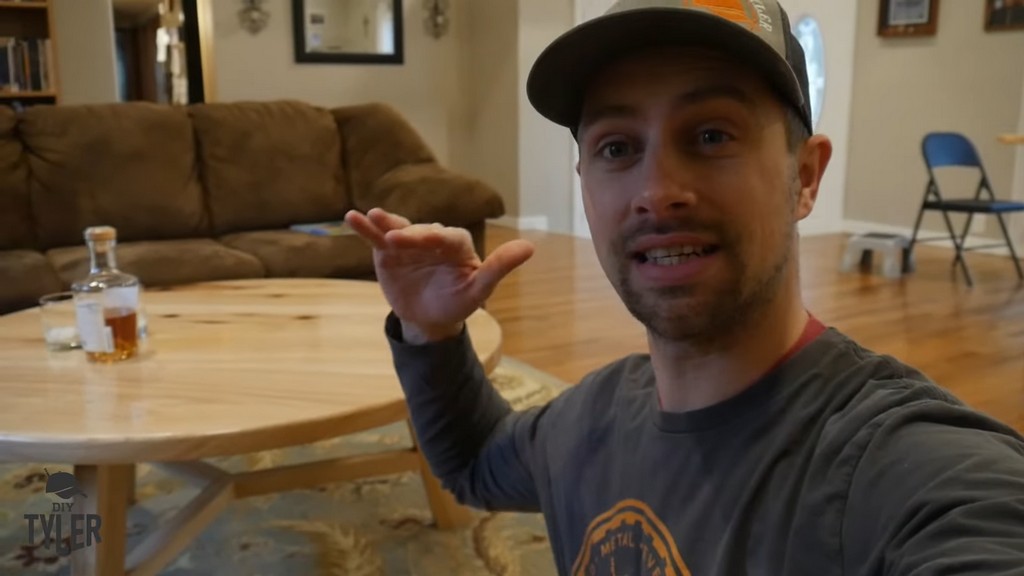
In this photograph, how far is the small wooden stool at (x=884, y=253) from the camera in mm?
4652

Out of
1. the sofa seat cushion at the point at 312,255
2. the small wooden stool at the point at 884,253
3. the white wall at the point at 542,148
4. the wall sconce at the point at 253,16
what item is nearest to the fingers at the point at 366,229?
the sofa seat cushion at the point at 312,255

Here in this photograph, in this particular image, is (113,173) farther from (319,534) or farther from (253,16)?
(253,16)

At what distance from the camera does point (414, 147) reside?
12.3ft

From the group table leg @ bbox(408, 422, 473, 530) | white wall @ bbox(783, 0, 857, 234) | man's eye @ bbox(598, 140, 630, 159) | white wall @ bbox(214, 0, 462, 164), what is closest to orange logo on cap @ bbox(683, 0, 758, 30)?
man's eye @ bbox(598, 140, 630, 159)

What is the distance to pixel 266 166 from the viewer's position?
354 cm

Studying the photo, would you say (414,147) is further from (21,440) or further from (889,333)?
(21,440)

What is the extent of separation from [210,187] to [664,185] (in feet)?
10.4

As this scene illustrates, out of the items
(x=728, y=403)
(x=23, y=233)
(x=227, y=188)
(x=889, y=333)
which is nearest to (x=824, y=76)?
(x=889, y=333)

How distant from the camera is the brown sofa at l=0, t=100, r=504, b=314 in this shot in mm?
3033

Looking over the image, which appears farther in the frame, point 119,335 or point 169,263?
point 169,263

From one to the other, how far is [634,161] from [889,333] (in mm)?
3148

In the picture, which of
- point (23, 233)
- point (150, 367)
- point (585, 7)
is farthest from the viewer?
point (585, 7)

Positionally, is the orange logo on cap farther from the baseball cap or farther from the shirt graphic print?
the shirt graphic print

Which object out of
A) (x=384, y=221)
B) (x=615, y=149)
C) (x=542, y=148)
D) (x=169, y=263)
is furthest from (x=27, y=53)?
(x=615, y=149)
